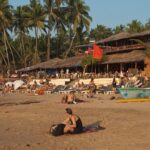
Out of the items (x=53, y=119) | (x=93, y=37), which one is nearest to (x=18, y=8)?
(x=93, y=37)

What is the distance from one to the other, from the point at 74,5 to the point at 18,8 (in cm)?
845

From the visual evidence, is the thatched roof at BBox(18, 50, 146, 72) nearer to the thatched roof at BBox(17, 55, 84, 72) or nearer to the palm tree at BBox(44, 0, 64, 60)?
the thatched roof at BBox(17, 55, 84, 72)

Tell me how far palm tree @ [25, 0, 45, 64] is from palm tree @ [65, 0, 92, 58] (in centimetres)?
367

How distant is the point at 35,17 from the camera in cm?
6053

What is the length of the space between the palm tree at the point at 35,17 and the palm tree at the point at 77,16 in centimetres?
367

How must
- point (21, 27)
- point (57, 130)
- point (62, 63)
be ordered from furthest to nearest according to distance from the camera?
1. point (21, 27)
2. point (62, 63)
3. point (57, 130)

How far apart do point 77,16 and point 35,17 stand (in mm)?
6116

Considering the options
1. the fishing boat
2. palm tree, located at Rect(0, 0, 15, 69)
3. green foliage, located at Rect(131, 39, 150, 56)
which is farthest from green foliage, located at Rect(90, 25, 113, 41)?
the fishing boat

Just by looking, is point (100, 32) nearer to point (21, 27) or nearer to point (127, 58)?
point (21, 27)

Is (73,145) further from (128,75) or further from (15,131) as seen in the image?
(128,75)

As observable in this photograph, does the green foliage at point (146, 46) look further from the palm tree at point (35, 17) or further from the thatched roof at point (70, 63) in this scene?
the palm tree at point (35, 17)

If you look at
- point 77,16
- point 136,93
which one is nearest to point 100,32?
point 77,16

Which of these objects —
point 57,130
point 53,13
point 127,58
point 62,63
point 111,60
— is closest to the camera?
point 57,130

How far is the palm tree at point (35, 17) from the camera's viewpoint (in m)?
59.5
